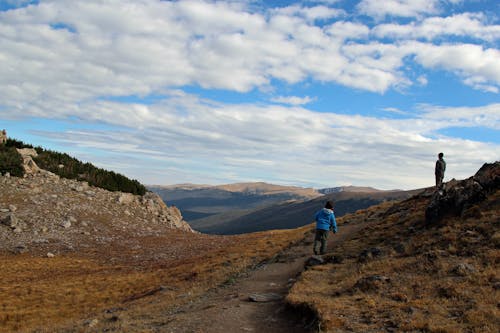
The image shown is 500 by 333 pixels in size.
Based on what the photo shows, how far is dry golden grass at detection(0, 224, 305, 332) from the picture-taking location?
1728 centimetres

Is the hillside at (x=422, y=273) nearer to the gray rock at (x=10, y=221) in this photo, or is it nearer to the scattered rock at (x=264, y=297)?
the scattered rock at (x=264, y=297)

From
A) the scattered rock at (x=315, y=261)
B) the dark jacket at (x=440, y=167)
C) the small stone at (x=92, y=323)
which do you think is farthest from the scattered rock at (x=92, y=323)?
the dark jacket at (x=440, y=167)

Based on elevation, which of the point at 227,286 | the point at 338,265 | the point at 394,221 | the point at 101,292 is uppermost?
the point at 394,221

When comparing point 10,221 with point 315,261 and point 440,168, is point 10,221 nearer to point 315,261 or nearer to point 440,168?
point 315,261

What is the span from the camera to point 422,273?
13.2 m

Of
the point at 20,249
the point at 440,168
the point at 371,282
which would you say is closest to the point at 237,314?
the point at 371,282

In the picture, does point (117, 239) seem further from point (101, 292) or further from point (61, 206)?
point (101, 292)

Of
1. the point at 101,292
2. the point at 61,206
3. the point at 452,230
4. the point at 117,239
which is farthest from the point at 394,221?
the point at 61,206

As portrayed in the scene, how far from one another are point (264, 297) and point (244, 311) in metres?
1.89

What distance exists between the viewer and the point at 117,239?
3469 centimetres

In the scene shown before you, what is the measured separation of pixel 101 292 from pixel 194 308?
9.92 m

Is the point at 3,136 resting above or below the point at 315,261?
above

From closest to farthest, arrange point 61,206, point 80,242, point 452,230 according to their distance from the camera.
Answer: point 452,230 < point 80,242 < point 61,206

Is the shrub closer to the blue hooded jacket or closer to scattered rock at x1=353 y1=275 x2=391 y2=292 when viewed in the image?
the blue hooded jacket
